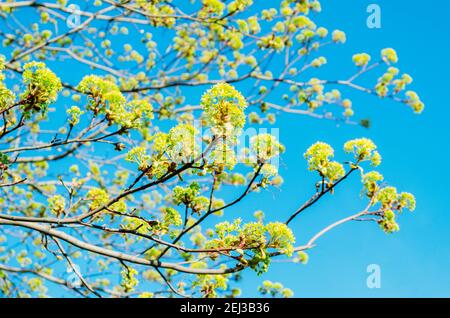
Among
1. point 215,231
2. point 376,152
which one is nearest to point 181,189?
point 215,231

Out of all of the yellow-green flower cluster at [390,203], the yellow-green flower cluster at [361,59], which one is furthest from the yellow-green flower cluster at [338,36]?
the yellow-green flower cluster at [390,203]

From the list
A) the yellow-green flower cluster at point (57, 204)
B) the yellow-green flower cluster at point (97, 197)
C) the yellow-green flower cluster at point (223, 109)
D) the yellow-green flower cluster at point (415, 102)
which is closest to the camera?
the yellow-green flower cluster at point (223, 109)

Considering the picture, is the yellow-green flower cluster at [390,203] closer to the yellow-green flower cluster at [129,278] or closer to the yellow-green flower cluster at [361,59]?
the yellow-green flower cluster at [129,278]

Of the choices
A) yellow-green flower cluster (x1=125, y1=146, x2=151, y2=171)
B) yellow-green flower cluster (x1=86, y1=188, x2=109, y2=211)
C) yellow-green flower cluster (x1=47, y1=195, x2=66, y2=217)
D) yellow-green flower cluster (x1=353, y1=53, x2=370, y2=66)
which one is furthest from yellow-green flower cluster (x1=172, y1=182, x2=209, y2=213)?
yellow-green flower cluster (x1=353, y1=53, x2=370, y2=66)

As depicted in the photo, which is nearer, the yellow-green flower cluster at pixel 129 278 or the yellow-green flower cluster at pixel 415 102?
the yellow-green flower cluster at pixel 129 278

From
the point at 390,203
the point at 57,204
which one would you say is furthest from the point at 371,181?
the point at 57,204

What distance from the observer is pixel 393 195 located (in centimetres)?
389

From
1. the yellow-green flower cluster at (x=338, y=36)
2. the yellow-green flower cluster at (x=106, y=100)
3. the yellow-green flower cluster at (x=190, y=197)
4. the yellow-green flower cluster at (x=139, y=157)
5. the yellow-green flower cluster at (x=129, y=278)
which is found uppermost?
the yellow-green flower cluster at (x=338, y=36)

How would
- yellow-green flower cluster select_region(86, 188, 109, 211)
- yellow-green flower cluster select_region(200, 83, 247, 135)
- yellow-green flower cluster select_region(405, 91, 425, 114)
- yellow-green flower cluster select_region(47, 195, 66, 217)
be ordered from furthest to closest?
yellow-green flower cluster select_region(405, 91, 425, 114) → yellow-green flower cluster select_region(86, 188, 109, 211) → yellow-green flower cluster select_region(47, 195, 66, 217) → yellow-green flower cluster select_region(200, 83, 247, 135)

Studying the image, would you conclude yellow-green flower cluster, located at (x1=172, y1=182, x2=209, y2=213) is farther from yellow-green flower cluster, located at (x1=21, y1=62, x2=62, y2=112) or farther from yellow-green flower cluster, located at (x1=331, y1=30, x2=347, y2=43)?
yellow-green flower cluster, located at (x1=331, y1=30, x2=347, y2=43)

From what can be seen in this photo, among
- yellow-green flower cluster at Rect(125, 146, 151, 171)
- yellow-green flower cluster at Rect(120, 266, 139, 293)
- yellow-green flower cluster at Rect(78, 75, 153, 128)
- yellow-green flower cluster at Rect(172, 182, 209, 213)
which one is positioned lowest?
yellow-green flower cluster at Rect(120, 266, 139, 293)
